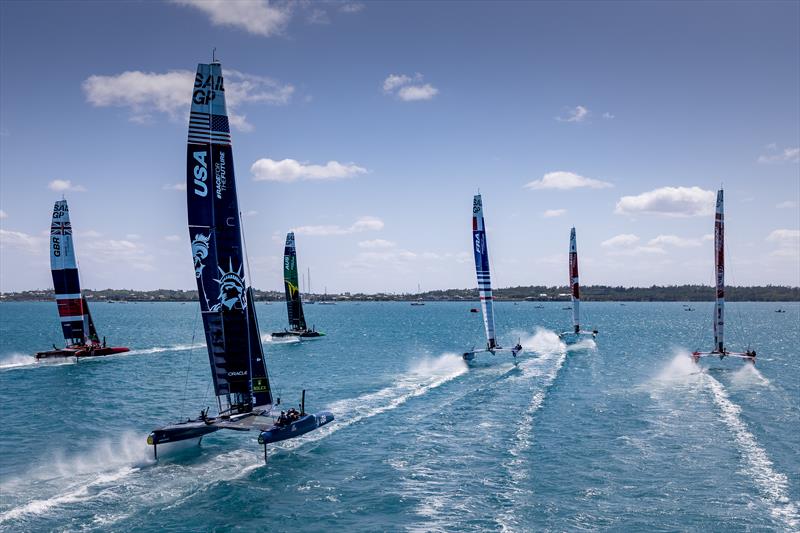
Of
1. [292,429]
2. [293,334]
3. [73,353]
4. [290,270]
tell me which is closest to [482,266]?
[292,429]

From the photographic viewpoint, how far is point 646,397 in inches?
1576

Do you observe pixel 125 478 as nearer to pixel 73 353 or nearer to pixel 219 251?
pixel 219 251

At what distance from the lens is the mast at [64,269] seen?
60.4m

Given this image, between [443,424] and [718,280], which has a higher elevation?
[718,280]

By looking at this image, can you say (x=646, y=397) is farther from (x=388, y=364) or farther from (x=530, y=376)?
(x=388, y=364)

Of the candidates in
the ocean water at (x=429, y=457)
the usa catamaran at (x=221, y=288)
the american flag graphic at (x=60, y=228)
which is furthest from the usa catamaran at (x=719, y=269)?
the american flag graphic at (x=60, y=228)

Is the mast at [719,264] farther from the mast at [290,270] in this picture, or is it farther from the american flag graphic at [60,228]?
the american flag graphic at [60,228]

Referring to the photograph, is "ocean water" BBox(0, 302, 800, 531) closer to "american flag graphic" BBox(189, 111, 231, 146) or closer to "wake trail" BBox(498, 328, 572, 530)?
"wake trail" BBox(498, 328, 572, 530)

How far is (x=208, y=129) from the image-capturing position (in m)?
26.3

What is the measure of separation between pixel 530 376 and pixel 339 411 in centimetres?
1937

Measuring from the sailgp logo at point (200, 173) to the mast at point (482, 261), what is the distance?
3459 centimetres

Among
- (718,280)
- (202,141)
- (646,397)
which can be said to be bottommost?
(646,397)

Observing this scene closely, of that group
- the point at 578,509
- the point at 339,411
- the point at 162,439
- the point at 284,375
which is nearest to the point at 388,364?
the point at 284,375

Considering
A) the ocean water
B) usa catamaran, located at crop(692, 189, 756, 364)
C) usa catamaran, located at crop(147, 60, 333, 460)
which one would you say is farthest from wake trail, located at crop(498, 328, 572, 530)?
usa catamaran, located at crop(692, 189, 756, 364)
